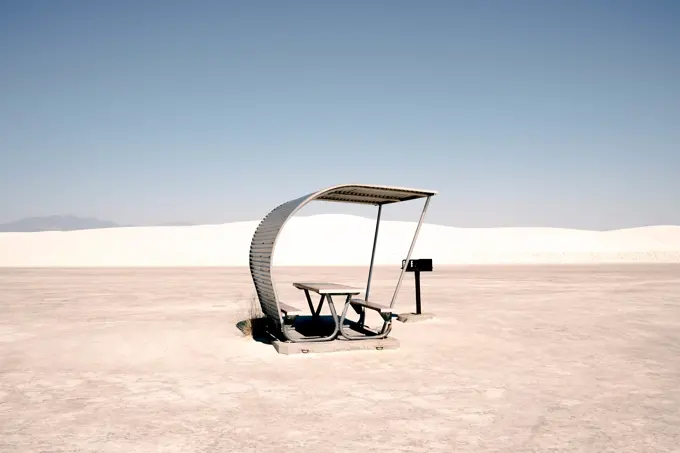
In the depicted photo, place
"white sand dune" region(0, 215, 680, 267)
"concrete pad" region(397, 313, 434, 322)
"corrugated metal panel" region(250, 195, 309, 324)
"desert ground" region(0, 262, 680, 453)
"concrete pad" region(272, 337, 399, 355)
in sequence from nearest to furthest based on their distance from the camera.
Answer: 1. "desert ground" region(0, 262, 680, 453)
2. "concrete pad" region(272, 337, 399, 355)
3. "corrugated metal panel" region(250, 195, 309, 324)
4. "concrete pad" region(397, 313, 434, 322)
5. "white sand dune" region(0, 215, 680, 267)

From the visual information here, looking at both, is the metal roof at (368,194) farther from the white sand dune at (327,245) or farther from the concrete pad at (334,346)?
the white sand dune at (327,245)

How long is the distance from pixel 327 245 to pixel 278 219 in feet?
166

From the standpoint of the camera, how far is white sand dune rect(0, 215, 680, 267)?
164 ft

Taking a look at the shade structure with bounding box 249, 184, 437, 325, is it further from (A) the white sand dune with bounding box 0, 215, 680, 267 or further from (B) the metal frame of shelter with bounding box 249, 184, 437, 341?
(A) the white sand dune with bounding box 0, 215, 680, 267

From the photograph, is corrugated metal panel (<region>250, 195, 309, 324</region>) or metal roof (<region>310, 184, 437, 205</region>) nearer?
corrugated metal panel (<region>250, 195, 309, 324</region>)

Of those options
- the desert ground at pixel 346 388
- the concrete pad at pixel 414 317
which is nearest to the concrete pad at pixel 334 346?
the desert ground at pixel 346 388

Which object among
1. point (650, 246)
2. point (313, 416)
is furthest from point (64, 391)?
point (650, 246)

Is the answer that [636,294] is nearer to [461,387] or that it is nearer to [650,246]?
[461,387]

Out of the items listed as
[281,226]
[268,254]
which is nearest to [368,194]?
[281,226]

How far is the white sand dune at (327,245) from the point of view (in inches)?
1966

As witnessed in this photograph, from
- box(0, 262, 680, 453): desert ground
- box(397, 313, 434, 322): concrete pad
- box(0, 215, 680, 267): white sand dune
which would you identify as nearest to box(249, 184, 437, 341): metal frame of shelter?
box(0, 262, 680, 453): desert ground

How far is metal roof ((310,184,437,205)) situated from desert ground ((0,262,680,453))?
8.14 ft

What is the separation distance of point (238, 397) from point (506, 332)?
19.0 ft

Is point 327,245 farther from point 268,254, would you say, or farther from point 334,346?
point 334,346
